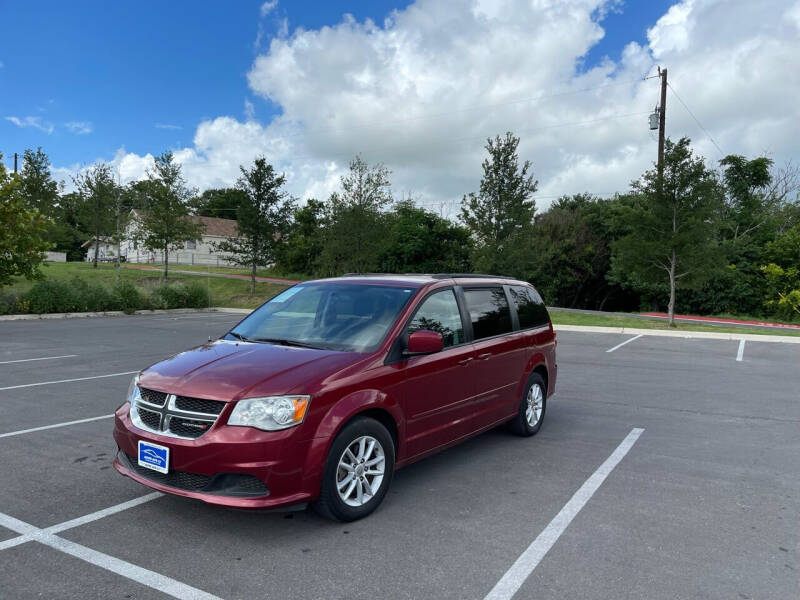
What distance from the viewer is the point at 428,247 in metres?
37.1

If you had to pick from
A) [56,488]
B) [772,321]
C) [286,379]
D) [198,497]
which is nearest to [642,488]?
[286,379]

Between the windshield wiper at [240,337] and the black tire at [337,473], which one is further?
the windshield wiper at [240,337]

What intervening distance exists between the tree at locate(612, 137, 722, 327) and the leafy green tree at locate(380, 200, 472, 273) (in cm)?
1596

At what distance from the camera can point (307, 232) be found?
43.3 m

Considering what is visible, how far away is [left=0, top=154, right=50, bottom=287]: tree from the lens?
51.7 feet

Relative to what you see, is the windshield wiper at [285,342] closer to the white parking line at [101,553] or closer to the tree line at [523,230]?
the white parking line at [101,553]

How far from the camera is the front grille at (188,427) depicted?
3.54 meters

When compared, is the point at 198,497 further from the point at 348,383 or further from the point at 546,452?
the point at 546,452

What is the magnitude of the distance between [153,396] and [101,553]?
0.97 m

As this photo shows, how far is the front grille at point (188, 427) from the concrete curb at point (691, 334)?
16.8 meters

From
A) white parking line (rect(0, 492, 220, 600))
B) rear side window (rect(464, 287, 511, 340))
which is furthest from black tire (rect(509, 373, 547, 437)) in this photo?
white parking line (rect(0, 492, 220, 600))

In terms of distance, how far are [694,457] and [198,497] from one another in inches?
183

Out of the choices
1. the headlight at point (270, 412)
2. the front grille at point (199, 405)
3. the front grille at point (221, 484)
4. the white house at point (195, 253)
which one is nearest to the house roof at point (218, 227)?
the white house at point (195, 253)

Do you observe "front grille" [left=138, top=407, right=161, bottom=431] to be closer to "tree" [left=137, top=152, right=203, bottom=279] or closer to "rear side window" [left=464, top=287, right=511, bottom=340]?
"rear side window" [left=464, top=287, right=511, bottom=340]
